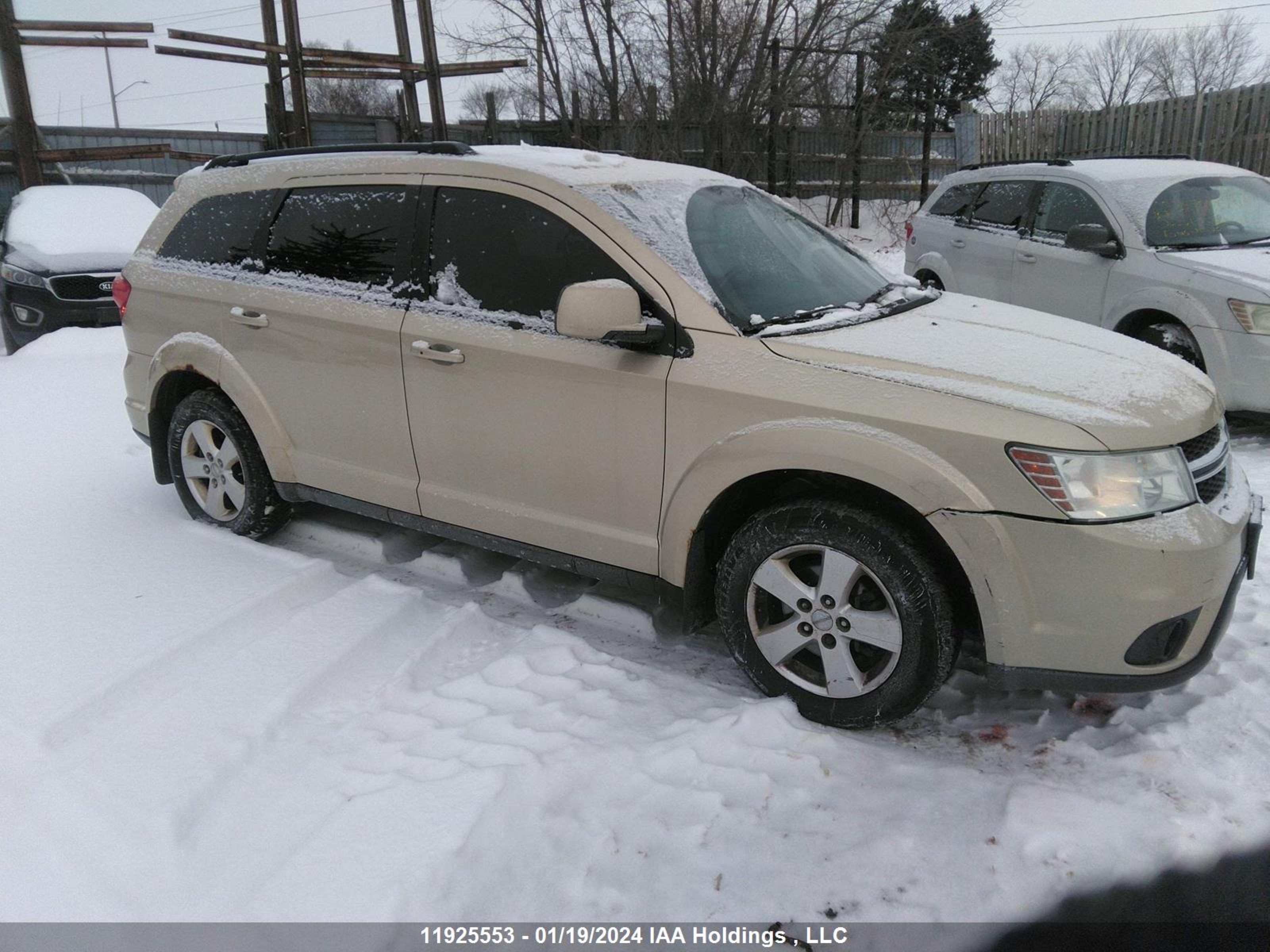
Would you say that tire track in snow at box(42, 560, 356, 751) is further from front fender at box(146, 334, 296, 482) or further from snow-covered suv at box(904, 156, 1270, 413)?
snow-covered suv at box(904, 156, 1270, 413)

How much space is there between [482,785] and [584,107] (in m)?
15.8

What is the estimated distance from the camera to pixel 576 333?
9.49ft

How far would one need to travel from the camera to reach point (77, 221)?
9.63 meters

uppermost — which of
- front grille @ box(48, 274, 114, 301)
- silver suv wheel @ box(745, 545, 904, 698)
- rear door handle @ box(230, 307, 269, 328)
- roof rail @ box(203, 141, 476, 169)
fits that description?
roof rail @ box(203, 141, 476, 169)

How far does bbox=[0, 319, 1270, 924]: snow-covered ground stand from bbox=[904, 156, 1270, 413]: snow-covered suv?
258cm

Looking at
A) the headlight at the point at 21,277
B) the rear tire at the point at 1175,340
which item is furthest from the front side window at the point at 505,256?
the headlight at the point at 21,277

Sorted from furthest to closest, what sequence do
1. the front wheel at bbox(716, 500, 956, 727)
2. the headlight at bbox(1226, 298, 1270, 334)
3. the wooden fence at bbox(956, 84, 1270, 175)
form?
the wooden fence at bbox(956, 84, 1270, 175) → the headlight at bbox(1226, 298, 1270, 334) → the front wheel at bbox(716, 500, 956, 727)

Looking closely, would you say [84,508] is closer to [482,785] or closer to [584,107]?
[482,785]

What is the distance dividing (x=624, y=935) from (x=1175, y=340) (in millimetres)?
5688

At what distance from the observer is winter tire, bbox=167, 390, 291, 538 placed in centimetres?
423

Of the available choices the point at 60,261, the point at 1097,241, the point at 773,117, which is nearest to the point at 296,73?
the point at 60,261

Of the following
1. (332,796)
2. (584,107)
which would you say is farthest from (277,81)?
(332,796)

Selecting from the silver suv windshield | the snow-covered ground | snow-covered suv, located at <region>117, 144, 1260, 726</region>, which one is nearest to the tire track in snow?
the snow-covered ground

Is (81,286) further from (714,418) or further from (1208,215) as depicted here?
(1208,215)
